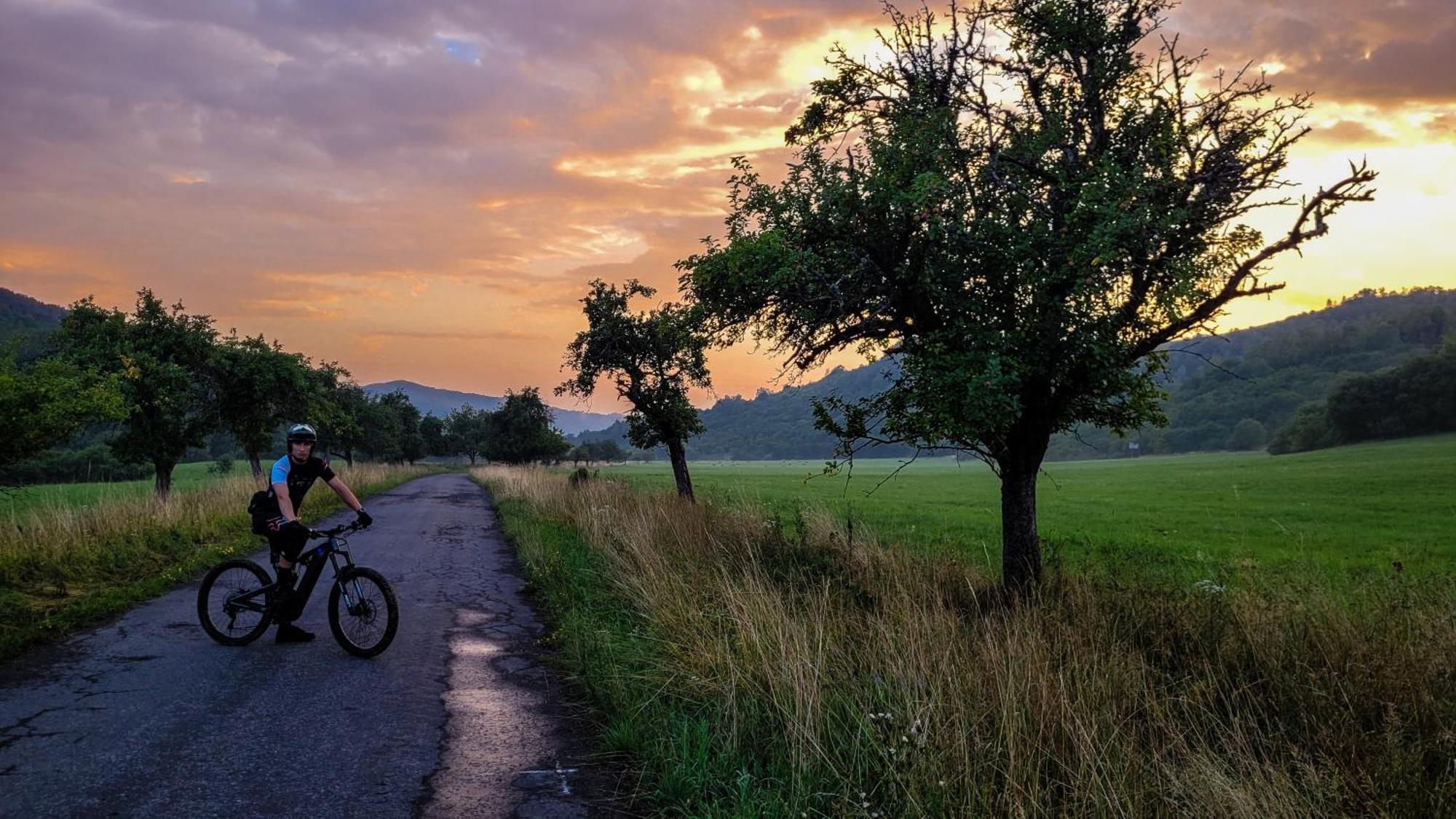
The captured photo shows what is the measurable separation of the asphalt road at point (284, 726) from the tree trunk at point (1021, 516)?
6.23 m

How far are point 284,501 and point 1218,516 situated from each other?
32.5 metres

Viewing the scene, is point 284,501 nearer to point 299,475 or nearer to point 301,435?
point 299,475

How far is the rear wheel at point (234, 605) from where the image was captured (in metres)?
7.71

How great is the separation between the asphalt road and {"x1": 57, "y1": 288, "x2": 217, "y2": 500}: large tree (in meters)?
14.5

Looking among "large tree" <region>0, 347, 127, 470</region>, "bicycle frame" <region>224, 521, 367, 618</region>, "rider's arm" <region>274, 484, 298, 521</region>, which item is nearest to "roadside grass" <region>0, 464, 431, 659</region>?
"large tree" <region>0, 347, 127, 470</region>

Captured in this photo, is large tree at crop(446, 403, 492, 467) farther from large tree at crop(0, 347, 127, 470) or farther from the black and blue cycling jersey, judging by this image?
the black and blue cycling jersey

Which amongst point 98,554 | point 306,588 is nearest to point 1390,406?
point 306,588

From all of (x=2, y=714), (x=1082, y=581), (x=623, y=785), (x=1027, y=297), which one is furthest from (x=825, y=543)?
(x=2, y=714)

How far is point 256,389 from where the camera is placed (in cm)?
2427

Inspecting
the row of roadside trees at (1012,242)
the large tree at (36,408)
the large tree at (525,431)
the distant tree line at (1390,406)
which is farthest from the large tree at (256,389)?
the distant tree line at (1390,406)

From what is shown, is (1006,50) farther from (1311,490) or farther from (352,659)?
(1311,490)

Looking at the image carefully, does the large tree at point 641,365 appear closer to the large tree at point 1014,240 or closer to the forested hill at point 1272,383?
the large tree at point 1014,240

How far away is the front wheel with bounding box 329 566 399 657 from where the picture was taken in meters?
7.49

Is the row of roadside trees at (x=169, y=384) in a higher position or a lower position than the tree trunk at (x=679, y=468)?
higher
